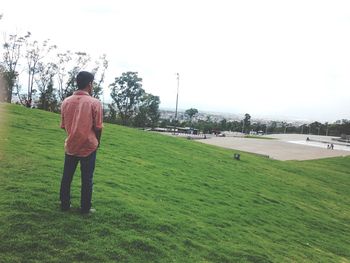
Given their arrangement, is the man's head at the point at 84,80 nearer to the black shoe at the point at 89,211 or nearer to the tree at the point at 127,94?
the black shoe at the point at 89,211

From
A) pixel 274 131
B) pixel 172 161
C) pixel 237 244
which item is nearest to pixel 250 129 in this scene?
pixel 274 131

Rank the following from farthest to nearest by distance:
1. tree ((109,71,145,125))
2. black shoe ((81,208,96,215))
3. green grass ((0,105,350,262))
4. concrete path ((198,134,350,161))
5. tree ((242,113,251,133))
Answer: tree ((242,113,251,133)), tree ((109,71,145,125)), concrete path ((198,134,350,161)), black shoe ((81,208,96,215)), green grass ((0,105,350,262))

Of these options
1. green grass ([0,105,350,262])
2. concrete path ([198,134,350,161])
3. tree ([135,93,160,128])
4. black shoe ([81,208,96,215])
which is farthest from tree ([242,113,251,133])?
black shoe ([81,208,96,215])

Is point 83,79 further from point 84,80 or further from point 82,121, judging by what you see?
point 82,121

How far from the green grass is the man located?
2.09 ft

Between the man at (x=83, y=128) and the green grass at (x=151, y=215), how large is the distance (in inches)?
25.1

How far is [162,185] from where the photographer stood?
→ 9102 mm

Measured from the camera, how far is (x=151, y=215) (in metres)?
6.18

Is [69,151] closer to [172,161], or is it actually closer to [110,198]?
[110,198]

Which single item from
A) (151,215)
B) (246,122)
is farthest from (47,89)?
(246,122)

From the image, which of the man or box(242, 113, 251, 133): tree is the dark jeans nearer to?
the man

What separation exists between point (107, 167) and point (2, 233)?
5.27 metres

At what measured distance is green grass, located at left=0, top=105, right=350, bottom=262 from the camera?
4625 mm

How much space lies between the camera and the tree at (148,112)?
65438mm
